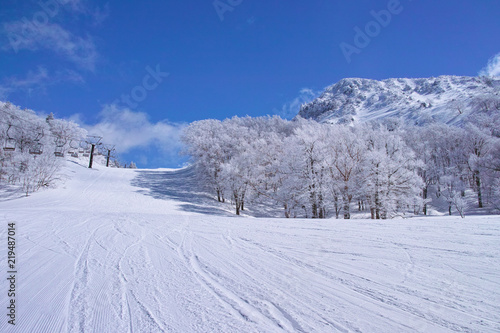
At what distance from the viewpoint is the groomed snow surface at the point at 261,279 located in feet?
11.2

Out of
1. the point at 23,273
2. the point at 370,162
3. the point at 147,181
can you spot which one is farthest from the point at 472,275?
the point at 147,181

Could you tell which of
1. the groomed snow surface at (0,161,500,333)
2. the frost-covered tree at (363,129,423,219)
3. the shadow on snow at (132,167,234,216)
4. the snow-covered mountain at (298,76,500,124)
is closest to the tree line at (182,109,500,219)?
the frost-covered tree at (363,129,423,219)

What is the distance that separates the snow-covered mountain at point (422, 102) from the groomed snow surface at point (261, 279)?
115 meters

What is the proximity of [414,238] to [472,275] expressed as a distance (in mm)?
2698

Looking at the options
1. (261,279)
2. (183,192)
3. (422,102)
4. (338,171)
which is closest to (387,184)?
(338,171)

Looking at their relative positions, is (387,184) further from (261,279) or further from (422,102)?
(422,102)

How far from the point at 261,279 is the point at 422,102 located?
17250cm

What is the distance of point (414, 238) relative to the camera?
720cm

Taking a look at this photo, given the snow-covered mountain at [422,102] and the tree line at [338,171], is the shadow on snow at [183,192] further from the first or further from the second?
the snow-covered mountain at [422,102]

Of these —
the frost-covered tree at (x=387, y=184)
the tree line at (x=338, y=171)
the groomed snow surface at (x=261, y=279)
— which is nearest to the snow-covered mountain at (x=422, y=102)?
the tree line at (x=338, y=171)

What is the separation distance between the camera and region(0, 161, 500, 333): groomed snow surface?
3.41 meters

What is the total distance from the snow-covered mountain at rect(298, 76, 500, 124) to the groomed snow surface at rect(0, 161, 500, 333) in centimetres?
11484

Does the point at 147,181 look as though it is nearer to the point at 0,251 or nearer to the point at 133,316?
the point at 0,251

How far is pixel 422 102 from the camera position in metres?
136
